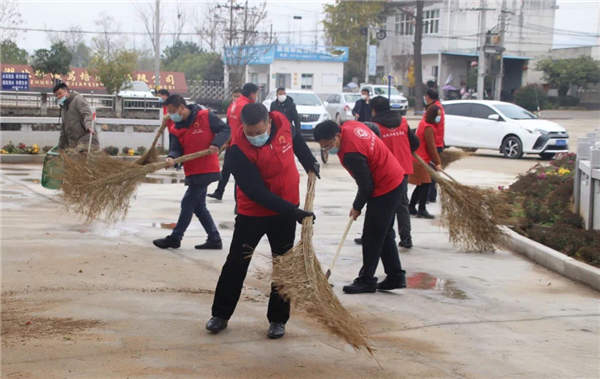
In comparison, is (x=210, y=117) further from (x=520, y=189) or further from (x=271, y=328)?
(x=520, y=189)

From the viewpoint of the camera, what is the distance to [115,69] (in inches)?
1109

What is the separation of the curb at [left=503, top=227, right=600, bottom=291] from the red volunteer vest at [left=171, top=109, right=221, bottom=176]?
3549 millimetres

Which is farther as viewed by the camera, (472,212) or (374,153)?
(472,212)

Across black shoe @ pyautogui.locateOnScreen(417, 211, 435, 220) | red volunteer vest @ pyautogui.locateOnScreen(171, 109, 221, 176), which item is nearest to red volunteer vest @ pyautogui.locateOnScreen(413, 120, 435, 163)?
black shoe @ pyautogui.locateOnScreen(417, 211, 435, 220)

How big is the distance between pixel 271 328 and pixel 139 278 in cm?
203

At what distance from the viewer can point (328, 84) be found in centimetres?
5109

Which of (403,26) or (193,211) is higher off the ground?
(403,26)

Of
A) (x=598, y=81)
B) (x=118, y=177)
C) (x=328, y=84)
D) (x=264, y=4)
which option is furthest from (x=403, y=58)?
(x=118, y=177)

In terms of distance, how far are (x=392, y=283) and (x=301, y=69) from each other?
145ft

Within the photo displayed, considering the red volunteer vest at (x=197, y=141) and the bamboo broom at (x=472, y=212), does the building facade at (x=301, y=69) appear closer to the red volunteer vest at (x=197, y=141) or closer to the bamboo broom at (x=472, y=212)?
the red volunteer vest at (x=197, y=141)

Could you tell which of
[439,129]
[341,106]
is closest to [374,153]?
[439,129]

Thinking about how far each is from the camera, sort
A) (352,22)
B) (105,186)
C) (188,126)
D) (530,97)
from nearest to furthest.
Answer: (105,186) < (188,126) < (530,97) < (352,22)

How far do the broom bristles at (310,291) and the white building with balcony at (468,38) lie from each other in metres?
53.2

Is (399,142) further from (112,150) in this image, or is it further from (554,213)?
(112,150)
